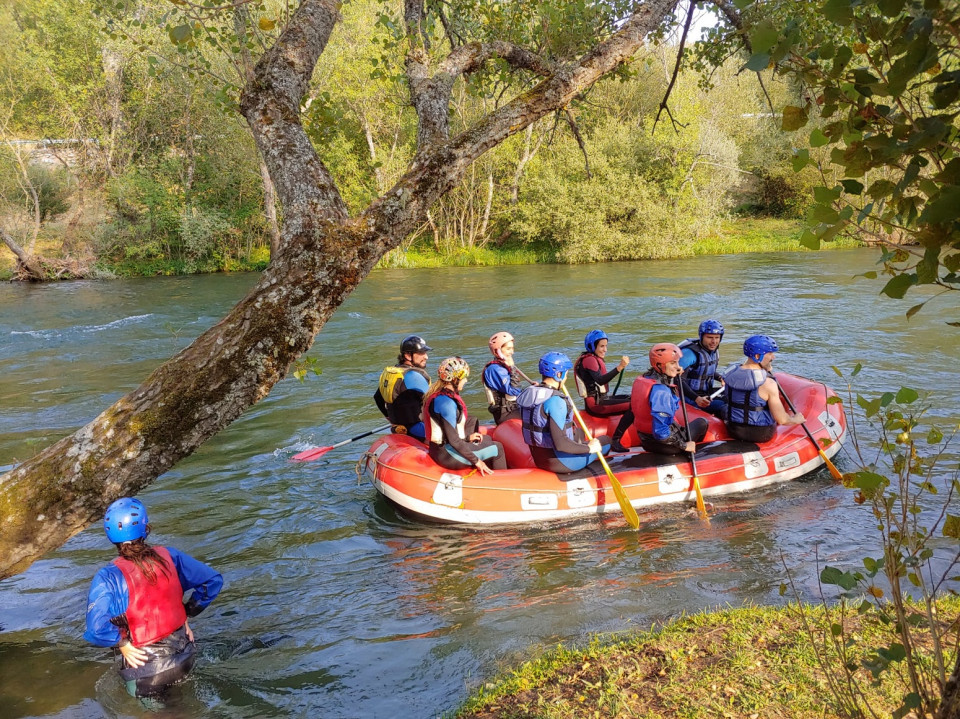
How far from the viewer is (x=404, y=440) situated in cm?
728

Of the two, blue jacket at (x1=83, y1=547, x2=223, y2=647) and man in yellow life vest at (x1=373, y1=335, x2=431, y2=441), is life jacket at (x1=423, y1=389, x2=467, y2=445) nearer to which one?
man in yellow life vest at (x1=373, y1=335, x2=431, y2=441)

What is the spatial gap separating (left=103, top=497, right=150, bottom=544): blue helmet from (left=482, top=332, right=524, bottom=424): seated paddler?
4183 millimetres

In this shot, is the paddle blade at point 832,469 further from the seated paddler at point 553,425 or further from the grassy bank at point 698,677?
the grassy bank at point 698,677

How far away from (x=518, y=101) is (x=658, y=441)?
4.23 m

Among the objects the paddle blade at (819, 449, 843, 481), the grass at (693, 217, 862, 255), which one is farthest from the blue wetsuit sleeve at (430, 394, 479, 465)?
the grass at (693, 217, 862, 255)

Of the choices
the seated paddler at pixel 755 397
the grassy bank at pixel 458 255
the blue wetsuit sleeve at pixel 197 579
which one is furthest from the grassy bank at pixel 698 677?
the grassy bank at pixel 458 255

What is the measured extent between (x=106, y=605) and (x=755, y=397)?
19.1 feet

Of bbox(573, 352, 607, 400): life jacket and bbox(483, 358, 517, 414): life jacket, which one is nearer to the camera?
bbox(483, 358, 517, 414): life jacket

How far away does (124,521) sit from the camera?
12.2 ft

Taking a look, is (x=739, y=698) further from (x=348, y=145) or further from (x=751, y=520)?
(x=348, y=145)

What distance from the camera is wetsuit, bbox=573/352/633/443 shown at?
809 centimetres

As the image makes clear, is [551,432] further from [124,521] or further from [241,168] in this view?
[241,168]

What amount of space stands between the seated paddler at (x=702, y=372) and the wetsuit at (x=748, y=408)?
53 cm

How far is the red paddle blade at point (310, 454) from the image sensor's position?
8470mm
